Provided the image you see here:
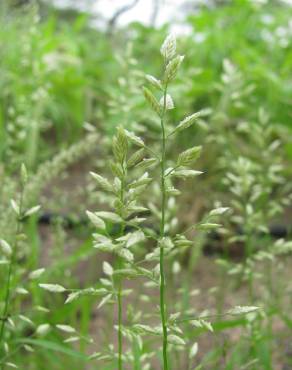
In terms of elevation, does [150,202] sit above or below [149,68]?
below

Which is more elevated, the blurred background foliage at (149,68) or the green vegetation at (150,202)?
the blurred background foliage at (149,68)

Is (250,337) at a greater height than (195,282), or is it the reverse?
(195,282)

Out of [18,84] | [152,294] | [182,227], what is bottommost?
[152,294]

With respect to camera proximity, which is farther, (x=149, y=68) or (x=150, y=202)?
(x=149, y=68)

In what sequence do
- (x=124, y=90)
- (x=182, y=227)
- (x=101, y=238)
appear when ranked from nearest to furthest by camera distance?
(x=101, y=238) < (x=124, y=90) < (x=182, y=227)

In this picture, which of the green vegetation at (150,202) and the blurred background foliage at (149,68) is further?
the blurred background foliage at (149,68)

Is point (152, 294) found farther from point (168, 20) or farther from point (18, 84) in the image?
point (168, 20)

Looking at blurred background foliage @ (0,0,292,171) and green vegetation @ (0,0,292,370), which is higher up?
blurred background foliage @ (0,0,292,171)

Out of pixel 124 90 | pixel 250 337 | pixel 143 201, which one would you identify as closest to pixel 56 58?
pixel 143 201
